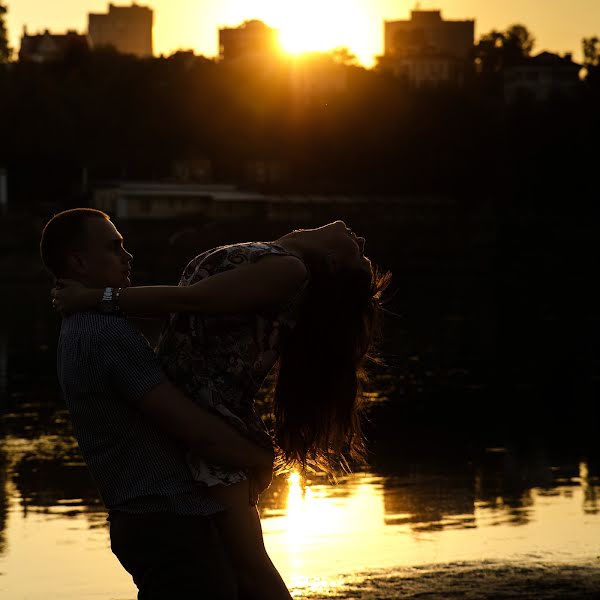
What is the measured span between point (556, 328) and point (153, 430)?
41.2 metres

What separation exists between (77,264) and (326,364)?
0.76 meters

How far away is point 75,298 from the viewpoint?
14.3 feet

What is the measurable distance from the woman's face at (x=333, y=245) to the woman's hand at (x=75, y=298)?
0.57 m

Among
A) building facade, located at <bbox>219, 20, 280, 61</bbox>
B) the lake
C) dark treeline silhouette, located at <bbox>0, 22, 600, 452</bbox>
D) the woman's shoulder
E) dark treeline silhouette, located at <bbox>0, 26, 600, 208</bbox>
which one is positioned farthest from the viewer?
building facade, located at <bbox>219, 20, 280, 61</bbox>

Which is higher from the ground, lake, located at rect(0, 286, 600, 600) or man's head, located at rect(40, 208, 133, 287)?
man's head, located at rect(40, 208, 133, 287)

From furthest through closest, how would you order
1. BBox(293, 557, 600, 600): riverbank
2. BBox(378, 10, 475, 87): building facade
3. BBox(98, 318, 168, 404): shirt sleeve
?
BBox(378, 10, 475, 87): building facade < BBox(293, 557, 600, 600): riverbank < BBox(98, 318, 168, 404): shirt sleeve

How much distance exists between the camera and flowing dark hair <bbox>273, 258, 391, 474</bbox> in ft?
14.9

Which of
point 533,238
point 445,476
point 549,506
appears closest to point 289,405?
point 549,506

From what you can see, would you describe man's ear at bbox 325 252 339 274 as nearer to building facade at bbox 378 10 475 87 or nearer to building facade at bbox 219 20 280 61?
building facade at bbox 378 10 475 87

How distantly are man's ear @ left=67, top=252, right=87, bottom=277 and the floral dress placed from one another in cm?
28

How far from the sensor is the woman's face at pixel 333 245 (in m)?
4.52

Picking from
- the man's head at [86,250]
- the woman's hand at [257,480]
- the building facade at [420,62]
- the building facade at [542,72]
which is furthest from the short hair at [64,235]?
the building facade at [542,72]

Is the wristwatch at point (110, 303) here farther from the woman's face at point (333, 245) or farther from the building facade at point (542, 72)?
the building facade at point (542, 72)

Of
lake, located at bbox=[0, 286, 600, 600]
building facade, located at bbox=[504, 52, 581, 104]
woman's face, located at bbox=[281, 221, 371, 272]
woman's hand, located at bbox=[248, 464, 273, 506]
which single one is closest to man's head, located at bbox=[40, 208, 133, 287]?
woman's face, located at bbox=[281, 221, 371, 272]
